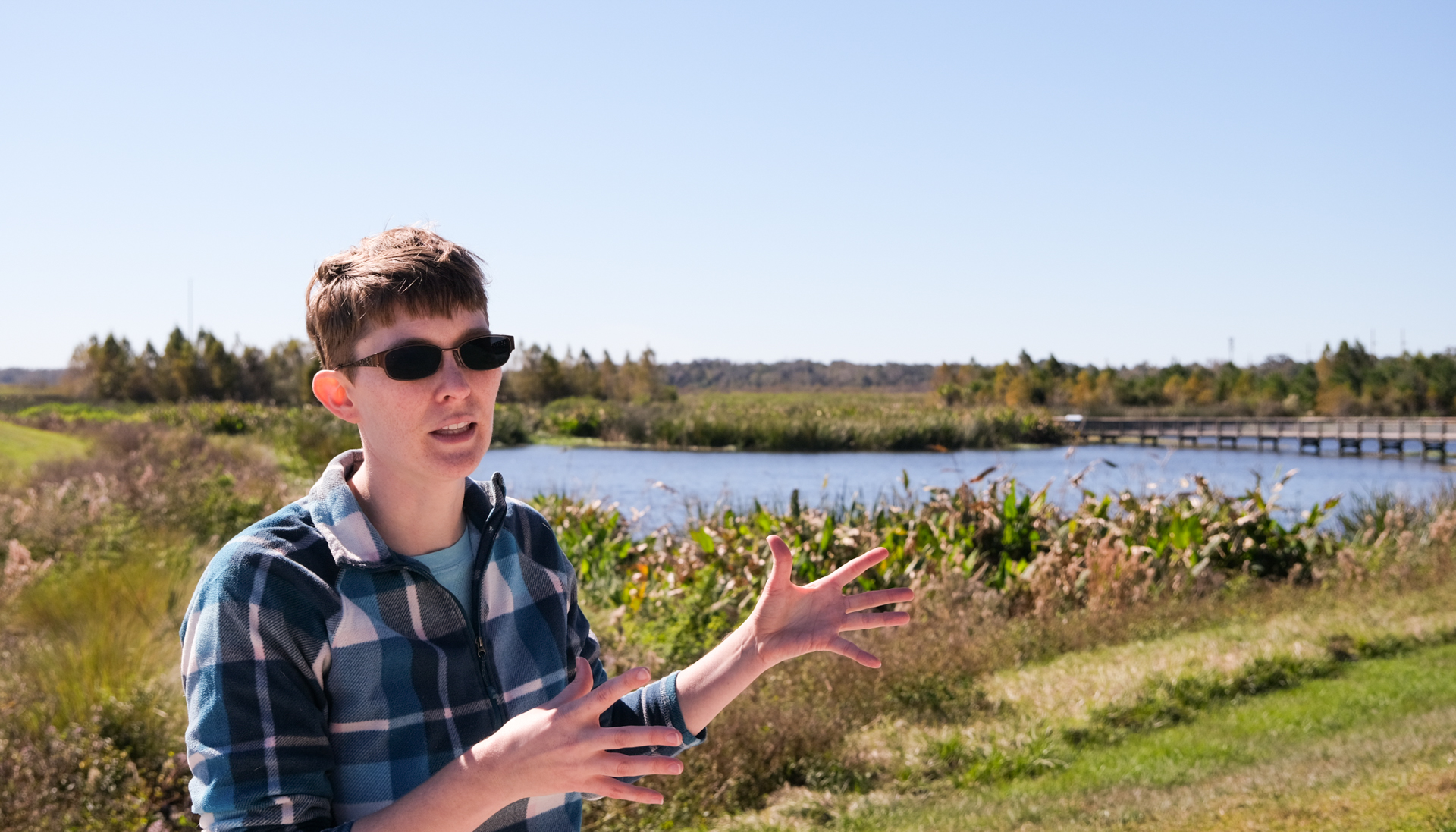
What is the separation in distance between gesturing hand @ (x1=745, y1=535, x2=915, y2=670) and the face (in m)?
0.58

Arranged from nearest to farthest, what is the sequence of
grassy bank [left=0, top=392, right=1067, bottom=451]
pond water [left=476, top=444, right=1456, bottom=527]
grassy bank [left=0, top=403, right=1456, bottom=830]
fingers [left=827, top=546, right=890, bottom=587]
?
fingers [left=827, top=546, right=890, bottom=587] → grassy bank [left=0, top=403, right=1456, bottom=830] → pond water [left=476, top=444, right=1456, bottom=527] → grassy bank [left=0, top=392, right=1067, bottom=451]

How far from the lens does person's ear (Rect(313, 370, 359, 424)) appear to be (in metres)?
1.57

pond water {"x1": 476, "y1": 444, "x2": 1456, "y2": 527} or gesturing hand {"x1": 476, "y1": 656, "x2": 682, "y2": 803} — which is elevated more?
gesturing hand {"x1": 476, "y1": 656, "x2": 682, "y2": 803}

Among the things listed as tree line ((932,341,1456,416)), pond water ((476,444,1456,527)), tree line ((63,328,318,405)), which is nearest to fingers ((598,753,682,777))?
pond water ((476,444,1456,527))

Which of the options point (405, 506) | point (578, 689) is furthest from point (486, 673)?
point (578, 689)

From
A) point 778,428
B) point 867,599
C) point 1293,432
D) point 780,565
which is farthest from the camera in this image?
point 1293,432

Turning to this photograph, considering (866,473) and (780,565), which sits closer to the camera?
(780,565)

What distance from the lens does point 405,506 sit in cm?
158

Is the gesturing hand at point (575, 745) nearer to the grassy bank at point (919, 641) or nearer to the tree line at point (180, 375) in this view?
the grassy bank at point (919, 641)

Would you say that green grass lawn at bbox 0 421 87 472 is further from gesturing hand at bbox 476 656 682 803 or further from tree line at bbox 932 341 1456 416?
tree line at bbox 932 341 1456 416

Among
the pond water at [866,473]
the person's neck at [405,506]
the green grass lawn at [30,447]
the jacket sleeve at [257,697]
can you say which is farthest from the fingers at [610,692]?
the green grass lawn at [30,447]

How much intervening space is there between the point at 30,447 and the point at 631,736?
17257 millimetres

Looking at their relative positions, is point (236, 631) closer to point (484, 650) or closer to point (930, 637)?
point (484, 650)

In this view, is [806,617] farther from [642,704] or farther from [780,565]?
[642,704]
